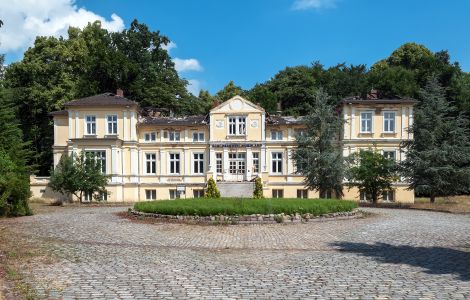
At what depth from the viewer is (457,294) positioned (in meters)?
7.60

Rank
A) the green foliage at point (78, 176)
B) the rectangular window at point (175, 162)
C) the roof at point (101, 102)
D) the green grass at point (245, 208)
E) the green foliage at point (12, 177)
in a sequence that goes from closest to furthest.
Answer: the green grass at point (245, 208) < the green foliage at point (12, 177) < the green foliage at point (78, 176) < the roof at point (101, 102) < the rectangular window at point (175, 162)

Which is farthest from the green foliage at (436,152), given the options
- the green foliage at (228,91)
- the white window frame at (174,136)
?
the green foliage at (228,91)

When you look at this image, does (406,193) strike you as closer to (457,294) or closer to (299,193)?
(299,193)

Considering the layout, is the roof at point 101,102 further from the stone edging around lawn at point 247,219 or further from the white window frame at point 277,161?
the stone edging around lawn at point 247,219

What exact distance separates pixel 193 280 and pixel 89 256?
149 inches

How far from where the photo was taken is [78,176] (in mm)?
34906

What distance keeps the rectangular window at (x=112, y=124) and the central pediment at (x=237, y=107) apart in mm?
9283

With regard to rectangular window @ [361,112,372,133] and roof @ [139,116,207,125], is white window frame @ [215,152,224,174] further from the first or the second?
rectangular window @ [361,112,372,133]

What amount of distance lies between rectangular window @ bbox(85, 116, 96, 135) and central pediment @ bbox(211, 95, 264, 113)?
11.2 m

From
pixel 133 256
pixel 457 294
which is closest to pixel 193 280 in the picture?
pixel 133 256

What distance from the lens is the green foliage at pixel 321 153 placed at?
106 ft

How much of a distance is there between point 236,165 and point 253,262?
32.9 meters

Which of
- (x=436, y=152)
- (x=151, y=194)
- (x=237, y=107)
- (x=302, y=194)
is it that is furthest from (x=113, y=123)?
(x=436, y=152)

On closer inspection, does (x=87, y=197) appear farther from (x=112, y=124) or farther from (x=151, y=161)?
Answer: (x=112, y=124)
